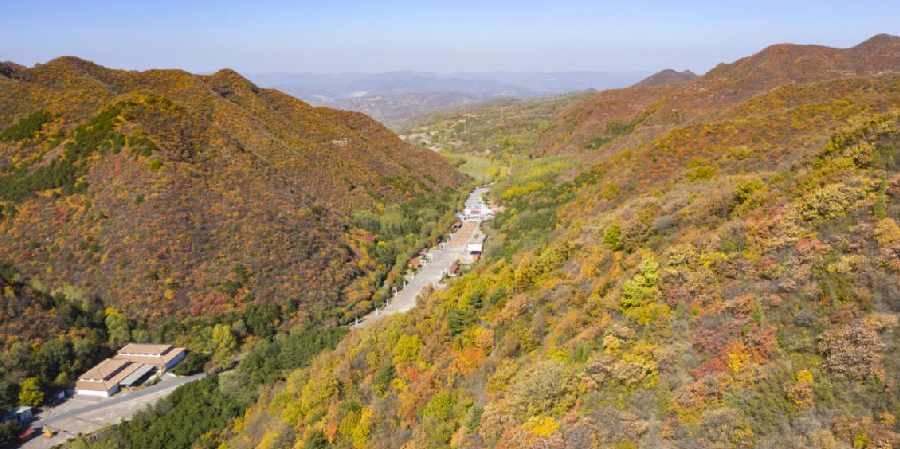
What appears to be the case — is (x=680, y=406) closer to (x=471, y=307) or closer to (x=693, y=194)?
(x=471, y=307)

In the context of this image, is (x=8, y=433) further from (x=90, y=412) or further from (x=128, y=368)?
(x=128, y=368)

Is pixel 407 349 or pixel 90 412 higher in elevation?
pixel 407 349

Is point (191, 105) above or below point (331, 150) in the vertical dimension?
above

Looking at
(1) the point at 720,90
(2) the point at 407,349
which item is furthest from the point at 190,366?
(1) the point at 720,90

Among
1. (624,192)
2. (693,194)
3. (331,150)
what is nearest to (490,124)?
(331,150)

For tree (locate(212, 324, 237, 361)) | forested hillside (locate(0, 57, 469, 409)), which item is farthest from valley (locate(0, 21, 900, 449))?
tree (locate(212, 324, 237, 361))

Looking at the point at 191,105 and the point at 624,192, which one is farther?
the point at 191,105

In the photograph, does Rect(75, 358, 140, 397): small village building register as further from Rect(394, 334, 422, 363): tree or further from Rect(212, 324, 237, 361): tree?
Rect(394, 334, 422, 363): tree

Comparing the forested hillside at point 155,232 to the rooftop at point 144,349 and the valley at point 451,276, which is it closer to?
the valley at point 451,276
